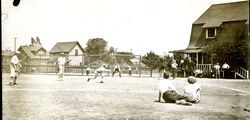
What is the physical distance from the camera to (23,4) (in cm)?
453

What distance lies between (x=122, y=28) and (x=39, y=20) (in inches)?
40.0

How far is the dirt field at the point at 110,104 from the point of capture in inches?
182

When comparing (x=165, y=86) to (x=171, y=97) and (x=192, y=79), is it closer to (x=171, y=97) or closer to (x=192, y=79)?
(x=171, y=97)

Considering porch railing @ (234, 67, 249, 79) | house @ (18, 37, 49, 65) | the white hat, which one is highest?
house @ (18, 37, 49, 65)

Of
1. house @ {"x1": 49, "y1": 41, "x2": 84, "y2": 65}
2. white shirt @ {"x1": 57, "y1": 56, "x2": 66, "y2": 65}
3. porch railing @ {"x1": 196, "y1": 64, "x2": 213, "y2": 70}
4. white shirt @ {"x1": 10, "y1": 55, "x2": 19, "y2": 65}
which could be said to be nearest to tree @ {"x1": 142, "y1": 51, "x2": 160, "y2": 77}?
porch railing @ {"x1": 196, "y1": 64, "x2": 213, "y2": 70}

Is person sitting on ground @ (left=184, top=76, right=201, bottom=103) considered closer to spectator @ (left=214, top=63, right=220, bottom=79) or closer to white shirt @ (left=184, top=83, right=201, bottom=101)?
white shirt @ (left=184, top=83, right=201, bottom=101)

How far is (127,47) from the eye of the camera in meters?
5.50

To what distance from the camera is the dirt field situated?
15.1ft

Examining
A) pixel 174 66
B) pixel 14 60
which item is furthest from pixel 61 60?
pixel 174 66

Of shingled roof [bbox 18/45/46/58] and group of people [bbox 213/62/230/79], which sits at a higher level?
shingled roof [bbox 18/45/46/58]

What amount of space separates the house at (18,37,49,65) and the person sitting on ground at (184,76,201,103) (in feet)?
6.54

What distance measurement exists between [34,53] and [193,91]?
2.27m

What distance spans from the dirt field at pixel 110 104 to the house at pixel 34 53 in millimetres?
264

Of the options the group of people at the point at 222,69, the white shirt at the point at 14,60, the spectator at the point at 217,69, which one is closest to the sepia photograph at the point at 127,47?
the white shirt at the point at 14,60
